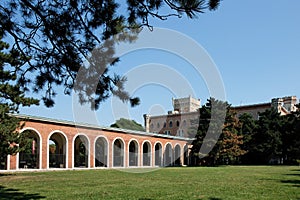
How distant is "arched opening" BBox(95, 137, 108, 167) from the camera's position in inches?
1259

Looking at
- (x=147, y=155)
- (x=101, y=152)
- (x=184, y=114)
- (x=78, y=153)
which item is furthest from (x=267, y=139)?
(x=78, y=153)

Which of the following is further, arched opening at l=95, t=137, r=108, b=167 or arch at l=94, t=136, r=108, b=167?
arched opening at l=95, t=137, r=108, b=167

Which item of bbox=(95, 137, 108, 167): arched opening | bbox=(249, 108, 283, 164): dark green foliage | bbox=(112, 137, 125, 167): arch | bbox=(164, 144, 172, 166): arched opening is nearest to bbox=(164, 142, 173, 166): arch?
bbox=(164, 144, 172, 166): arched opening

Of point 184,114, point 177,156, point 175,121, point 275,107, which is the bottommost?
point 177,156

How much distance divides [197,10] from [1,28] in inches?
135

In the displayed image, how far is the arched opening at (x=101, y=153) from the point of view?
31967 mm

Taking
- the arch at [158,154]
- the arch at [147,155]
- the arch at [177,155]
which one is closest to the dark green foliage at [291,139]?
the arch at [177,155]

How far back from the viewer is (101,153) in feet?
110

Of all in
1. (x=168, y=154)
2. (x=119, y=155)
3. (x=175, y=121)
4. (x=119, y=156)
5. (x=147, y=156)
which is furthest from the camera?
(x=175, y=121)

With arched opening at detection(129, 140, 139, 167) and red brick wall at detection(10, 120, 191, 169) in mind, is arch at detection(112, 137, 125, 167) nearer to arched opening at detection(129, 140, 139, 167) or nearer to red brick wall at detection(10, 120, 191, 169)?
red brick wall at detection(10, 120, 191, 169)

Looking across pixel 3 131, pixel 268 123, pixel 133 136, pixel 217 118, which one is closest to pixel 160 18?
pixel 3 131

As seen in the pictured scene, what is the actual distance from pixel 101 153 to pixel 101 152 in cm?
17

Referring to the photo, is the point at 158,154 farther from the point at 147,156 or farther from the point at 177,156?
the point at 177,156

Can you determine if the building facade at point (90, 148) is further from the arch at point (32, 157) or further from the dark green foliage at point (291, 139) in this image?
the dark green foliage at point (291, 139)
